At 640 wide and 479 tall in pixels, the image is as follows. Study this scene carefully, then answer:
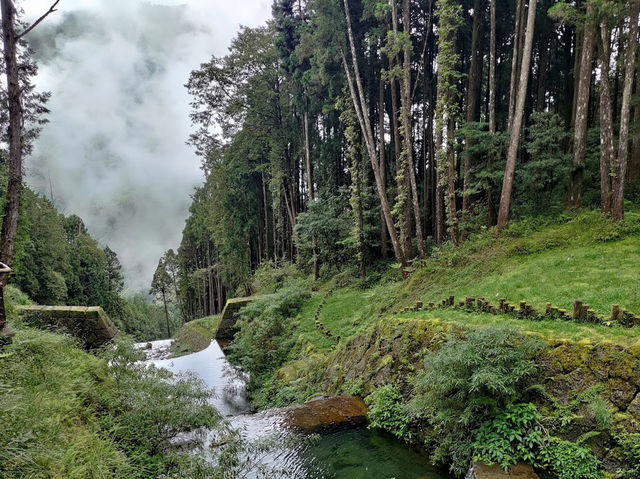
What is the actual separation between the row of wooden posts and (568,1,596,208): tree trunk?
6235 mm

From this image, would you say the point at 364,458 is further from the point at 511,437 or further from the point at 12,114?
the point at 12,114

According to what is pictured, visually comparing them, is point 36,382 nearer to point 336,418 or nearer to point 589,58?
point 336,418

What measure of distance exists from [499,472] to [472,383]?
0.96 m

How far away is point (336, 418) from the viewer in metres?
6.48

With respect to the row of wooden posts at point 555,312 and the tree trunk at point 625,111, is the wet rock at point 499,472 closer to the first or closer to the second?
the row of wooden posts at point 555,312

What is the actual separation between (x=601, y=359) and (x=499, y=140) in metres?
9.40

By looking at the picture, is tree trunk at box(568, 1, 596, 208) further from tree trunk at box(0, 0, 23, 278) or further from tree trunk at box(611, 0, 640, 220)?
tree trunk at box(0, 0, 23, 278)

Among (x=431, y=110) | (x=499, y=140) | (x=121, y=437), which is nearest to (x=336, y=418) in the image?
(x=121, y=437)

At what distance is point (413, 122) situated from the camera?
21.1 metres

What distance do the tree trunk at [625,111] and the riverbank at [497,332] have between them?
55 cm

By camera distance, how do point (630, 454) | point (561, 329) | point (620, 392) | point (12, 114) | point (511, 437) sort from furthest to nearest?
point (12, 114), point (561, 329), point (511, 437), point (620, 392), point (630, 454)

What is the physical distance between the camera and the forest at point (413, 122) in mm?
10883

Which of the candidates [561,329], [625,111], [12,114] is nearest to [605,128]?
[625,111]

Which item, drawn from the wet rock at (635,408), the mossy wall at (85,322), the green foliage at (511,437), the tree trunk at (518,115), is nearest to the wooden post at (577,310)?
the wet rock at (635,408)
